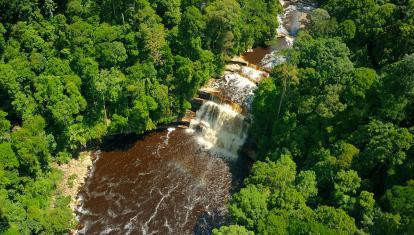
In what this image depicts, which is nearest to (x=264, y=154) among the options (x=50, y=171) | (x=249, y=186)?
(x=249, y=186)

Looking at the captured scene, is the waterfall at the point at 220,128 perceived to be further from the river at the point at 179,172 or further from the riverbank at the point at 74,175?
the riverbank at the point at 74,175

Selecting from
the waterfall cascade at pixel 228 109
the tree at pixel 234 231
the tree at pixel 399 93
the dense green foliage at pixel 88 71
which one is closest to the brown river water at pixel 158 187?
the waterfall cascade at pixel 228 109

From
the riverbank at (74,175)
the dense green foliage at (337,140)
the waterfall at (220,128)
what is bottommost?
the riverbank at (74,175)

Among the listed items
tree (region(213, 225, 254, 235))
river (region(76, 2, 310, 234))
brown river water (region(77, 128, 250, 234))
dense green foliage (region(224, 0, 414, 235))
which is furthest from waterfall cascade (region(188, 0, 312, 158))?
tree (region(213, 225, 254, 235))

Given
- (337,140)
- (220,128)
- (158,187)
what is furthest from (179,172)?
(337,140)

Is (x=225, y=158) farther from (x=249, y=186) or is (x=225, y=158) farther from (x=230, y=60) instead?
(x=230, y=60)

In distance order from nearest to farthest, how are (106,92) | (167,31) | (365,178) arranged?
(365,178) → (106,92) → (167,31)
